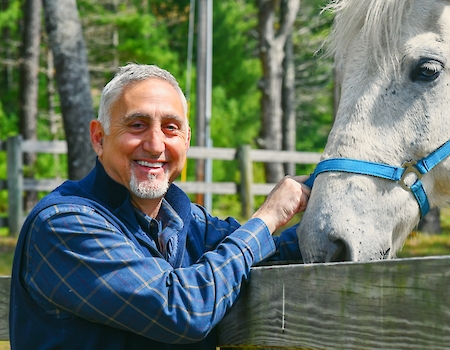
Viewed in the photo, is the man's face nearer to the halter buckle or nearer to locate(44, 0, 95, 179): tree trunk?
the halter buckle

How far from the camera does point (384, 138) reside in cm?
246

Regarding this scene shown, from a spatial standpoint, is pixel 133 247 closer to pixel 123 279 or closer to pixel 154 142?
pixel 123 279

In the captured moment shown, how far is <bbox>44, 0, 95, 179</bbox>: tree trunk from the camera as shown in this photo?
7.97 metres

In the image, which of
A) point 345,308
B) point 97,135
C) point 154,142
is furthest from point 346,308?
point 97,135

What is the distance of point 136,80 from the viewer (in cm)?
220

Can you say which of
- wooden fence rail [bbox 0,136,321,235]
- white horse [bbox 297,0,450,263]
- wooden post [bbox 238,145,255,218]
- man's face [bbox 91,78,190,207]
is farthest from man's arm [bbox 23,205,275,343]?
wooden post [bbox 238,145,255,218]

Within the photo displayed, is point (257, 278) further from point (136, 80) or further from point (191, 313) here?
point (136, 80)

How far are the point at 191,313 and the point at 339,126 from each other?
1.01 metres

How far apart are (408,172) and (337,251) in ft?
1.40

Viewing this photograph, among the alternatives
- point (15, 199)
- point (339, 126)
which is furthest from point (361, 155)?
point (15, 199)

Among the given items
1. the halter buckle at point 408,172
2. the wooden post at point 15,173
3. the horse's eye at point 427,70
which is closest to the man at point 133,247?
the halter buckle at point 408,172

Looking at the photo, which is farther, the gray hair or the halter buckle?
the halter buckle

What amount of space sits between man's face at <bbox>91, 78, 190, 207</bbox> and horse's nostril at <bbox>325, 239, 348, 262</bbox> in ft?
1.96

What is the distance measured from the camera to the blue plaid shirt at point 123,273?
6.09ft
